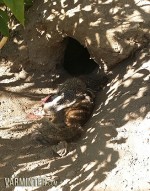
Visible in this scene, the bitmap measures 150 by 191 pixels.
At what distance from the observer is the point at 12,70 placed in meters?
4.23

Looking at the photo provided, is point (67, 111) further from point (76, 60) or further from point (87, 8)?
point (76, 60)

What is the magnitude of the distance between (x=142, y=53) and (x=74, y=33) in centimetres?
79

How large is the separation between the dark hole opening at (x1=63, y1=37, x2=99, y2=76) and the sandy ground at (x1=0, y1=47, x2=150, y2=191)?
926 mm

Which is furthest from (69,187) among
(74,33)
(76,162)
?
(74,33)

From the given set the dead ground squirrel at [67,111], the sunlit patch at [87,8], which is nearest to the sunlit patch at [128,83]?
the dead ground squirrel at [67,111]

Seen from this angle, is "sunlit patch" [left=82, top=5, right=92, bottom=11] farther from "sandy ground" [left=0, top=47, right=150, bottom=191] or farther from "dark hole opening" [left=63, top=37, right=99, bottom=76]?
"dark hole opening" [left=63, top=37, right=99, bottom=76]

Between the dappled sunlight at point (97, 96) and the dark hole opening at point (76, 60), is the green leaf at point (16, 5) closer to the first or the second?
the dappled sunlight at point (97, 96)

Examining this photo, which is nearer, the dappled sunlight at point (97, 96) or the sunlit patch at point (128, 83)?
the dappled sunlight at point (97, 96)

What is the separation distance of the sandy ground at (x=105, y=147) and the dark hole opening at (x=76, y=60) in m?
0.93

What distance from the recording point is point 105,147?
271 cm

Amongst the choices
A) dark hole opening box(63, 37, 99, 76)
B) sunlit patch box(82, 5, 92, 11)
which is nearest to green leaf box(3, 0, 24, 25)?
sunlit patch box(82, 5, 92, 11)

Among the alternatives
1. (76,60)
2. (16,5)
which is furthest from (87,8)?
(16,5)

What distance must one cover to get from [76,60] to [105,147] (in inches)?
86.7

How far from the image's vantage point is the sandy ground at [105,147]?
8.14 ft
